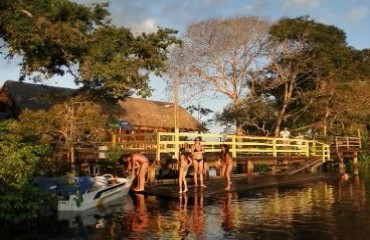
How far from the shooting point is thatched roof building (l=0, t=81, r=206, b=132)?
35469 mm

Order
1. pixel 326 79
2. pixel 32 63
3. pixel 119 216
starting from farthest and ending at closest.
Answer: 1. pixel 326 79
2. pixel 32 63
3. pixel 119 216

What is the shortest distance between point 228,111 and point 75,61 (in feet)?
84.4

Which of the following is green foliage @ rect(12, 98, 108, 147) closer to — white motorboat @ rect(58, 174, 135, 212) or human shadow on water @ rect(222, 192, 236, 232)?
white motorboat @ rect(58, 174, 135, 212)

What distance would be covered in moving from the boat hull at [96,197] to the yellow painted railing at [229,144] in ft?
15.2

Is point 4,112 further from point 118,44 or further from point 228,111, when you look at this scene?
point 118,44

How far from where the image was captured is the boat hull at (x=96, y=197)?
1470 centimetres

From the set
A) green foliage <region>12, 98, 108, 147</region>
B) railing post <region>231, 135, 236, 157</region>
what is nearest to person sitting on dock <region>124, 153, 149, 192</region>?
green foliage <region>12, 98, 108, 147</region>

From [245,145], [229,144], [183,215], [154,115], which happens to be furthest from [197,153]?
[154,115]

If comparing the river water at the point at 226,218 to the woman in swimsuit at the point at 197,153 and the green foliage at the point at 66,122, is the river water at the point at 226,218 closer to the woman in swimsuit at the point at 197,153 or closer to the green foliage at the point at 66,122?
the woman in swimsuit at the point at 197,153

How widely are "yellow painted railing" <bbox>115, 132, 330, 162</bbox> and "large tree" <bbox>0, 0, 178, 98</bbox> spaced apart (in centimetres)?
534

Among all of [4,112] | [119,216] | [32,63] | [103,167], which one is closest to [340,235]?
[119,216]

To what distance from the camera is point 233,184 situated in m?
21.9

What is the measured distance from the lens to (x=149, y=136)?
2625 centimetres

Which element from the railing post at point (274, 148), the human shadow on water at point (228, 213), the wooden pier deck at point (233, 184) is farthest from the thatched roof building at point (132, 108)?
the human shadow on water at point (228, 213)
